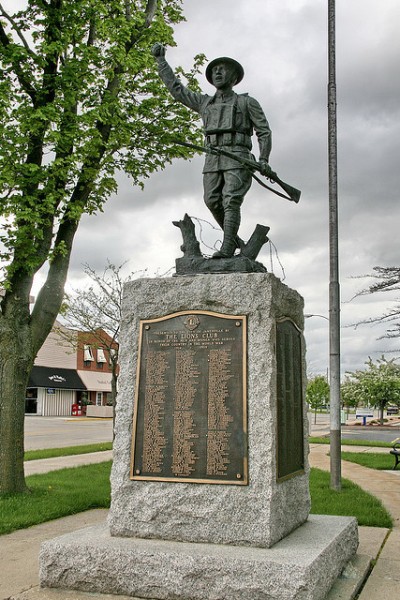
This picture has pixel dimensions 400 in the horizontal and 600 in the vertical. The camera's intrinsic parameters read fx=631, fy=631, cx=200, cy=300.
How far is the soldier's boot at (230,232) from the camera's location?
19.5ft

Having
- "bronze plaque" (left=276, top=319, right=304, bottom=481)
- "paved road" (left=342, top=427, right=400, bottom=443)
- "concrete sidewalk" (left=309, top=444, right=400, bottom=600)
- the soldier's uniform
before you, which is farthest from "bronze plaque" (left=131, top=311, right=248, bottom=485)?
"paved road" (left=342, top=427, right=400, bottom=443)

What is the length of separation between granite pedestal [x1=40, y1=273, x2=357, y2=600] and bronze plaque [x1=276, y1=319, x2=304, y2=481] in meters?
0.14

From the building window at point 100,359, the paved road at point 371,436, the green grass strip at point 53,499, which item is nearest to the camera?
the green grass strip at point 53,499

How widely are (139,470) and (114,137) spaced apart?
7102mm

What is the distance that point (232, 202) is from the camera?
19.6 ft

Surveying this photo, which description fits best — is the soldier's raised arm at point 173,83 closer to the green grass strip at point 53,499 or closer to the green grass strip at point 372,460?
the green grass strip at point 53,499

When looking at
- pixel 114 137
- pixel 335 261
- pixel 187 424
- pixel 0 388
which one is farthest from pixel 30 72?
pixel 187 424

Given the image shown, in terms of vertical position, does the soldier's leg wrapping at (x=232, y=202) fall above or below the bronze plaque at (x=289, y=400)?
above

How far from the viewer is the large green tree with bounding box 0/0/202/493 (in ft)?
31.0

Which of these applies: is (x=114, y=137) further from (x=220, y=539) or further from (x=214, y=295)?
(x=220, y=539)

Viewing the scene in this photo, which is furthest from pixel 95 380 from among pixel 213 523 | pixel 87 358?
pixel 213 523

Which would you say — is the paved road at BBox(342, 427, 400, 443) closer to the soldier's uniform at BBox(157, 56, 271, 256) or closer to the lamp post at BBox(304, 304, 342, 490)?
the lamp post at BBox(304, 304, 342, 490)

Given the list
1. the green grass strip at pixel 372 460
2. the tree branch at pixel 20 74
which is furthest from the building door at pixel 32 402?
the tree branch at pixel 20 74

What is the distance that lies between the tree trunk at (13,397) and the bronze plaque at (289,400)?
5095 mm
